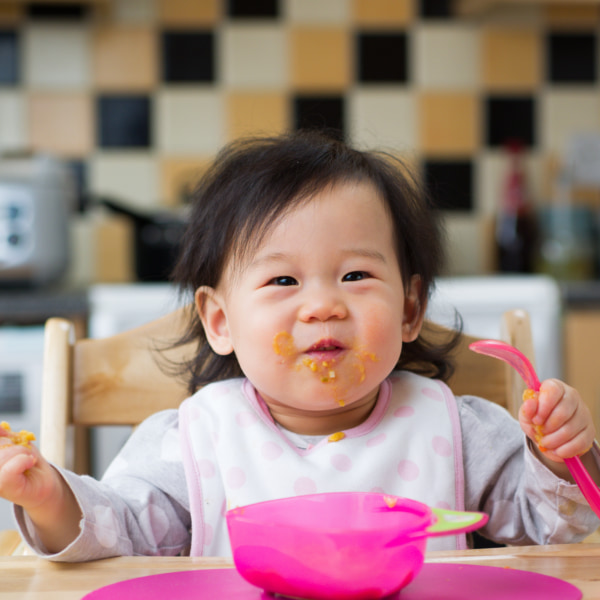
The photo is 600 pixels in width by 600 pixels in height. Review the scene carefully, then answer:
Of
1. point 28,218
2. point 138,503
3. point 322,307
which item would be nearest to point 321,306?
point 322,307

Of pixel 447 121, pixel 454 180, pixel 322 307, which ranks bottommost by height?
pixel 322 307

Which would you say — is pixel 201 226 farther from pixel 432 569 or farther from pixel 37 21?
pixel 37 21

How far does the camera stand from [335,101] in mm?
2531

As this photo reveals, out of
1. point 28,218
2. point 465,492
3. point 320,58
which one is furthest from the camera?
point 320,58

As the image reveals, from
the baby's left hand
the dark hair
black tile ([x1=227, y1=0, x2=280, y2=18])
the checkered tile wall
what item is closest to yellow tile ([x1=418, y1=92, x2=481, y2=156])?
the checkered tile wall

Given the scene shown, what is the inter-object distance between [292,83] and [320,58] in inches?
4.3

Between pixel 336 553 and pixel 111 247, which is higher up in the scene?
pixel 111 247

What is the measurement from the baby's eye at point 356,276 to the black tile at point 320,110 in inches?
66.1

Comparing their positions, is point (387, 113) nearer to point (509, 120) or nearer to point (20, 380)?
point (509, 120)

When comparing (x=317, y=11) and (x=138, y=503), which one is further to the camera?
(x=317, y=11)

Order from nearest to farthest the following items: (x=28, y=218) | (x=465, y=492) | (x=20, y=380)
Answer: (x=465, y=492) < (x=20, y=380) < (x=28, y=218)

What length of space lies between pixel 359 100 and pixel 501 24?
1.55 ft

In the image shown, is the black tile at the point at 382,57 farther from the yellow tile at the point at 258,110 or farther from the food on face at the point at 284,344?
the food on face at the point at 284,344

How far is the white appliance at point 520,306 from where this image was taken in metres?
1.97
